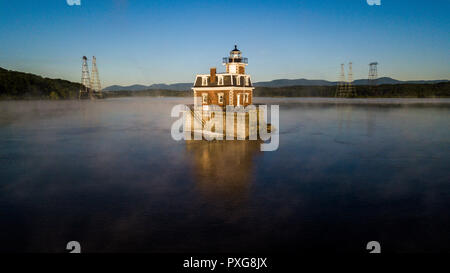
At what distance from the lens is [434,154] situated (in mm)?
29609

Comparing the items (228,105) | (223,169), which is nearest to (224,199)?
(223,169)

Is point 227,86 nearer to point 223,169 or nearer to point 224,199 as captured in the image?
point 223,169

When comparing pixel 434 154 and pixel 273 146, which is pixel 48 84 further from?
pixel 434 154

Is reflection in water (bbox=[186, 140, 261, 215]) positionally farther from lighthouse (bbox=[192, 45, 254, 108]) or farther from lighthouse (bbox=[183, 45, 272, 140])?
lighthouse (bbox=[192, 45, 254, 108])

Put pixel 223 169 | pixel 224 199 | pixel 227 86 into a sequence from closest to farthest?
pixel 224 199 < pixel 223 169 < pixel 227 86

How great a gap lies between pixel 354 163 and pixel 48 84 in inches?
6778

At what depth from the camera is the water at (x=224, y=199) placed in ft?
38.4

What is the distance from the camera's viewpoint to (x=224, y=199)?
53.1 ft

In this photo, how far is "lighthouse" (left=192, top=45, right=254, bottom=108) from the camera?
107ft

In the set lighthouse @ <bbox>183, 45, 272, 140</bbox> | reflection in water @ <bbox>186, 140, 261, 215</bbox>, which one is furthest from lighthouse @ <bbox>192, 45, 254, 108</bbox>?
reflection in water @ <bbox>186, 140, 261, 215</bbox>

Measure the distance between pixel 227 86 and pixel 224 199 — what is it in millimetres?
18731

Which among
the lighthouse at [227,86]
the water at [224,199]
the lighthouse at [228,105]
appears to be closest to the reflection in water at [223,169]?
the water at [224,199]

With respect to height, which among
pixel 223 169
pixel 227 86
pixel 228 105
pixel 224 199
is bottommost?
pixel 224 199
